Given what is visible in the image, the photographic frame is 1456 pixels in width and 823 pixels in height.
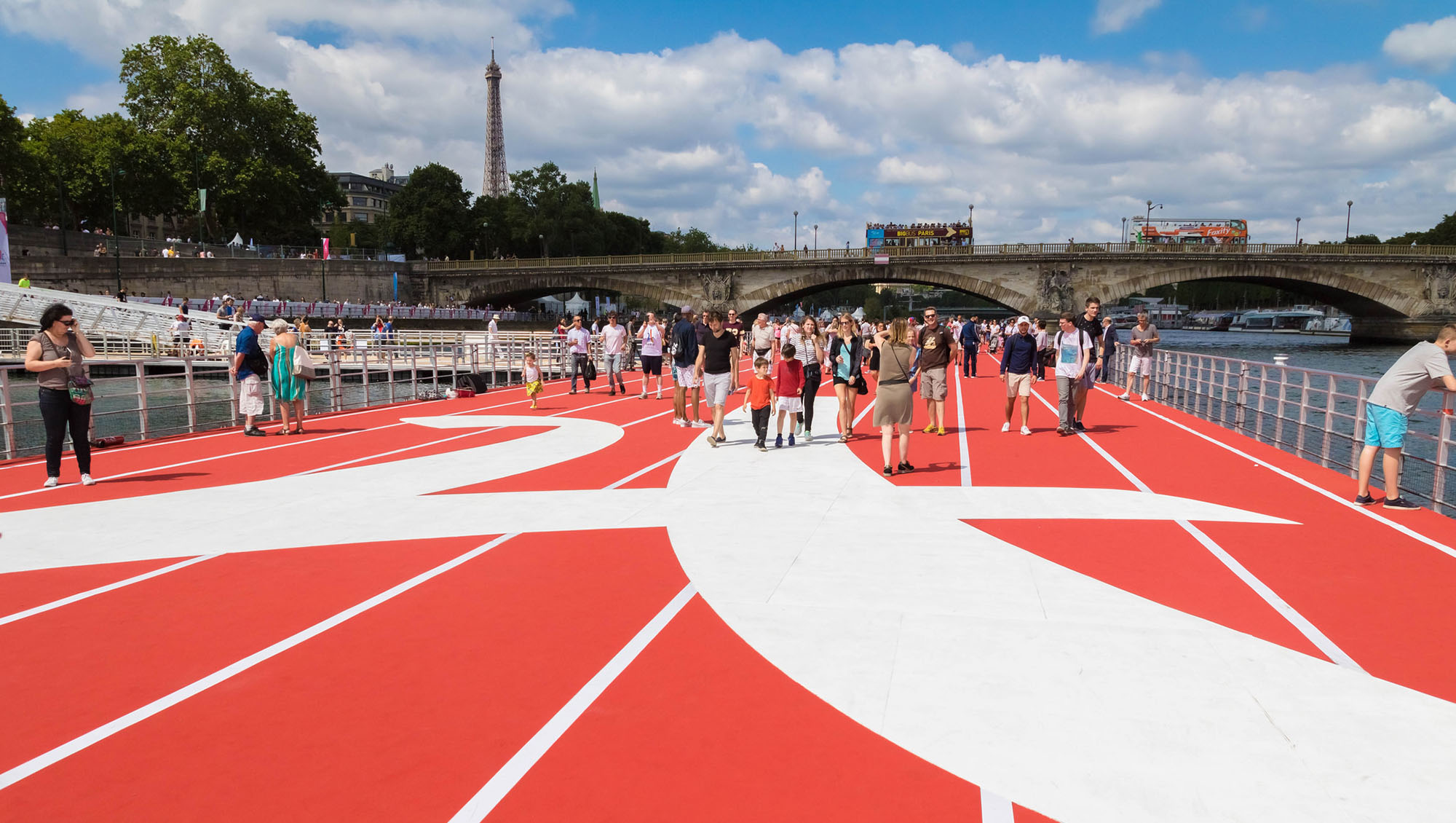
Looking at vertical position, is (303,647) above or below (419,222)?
below

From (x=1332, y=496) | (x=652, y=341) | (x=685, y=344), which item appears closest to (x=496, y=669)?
(x=1332, y=496)

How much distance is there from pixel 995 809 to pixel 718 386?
31.1 feet

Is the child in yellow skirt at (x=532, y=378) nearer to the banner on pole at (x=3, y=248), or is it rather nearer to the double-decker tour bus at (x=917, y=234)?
the banner on pole at (x=3, y=248)

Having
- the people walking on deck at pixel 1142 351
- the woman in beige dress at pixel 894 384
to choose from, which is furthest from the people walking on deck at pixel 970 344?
the woman in beige dress at pixel 894 384

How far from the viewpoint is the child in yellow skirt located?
17.8 metres

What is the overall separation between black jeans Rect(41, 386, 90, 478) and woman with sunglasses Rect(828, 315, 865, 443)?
9021 millimetres

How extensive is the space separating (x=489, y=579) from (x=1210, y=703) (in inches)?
173

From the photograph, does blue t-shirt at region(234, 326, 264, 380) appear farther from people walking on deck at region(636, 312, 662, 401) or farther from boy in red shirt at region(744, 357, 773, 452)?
boy in red shirt at region(744, 357, 773, 452)

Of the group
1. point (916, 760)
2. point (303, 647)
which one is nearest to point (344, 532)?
point (303, 647)

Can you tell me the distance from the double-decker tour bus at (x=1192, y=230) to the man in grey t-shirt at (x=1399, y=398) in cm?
7356

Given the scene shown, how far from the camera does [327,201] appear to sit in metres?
77.3

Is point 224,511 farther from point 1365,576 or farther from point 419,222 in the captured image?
point 419,222

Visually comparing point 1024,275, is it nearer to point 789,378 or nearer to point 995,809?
point 789,378

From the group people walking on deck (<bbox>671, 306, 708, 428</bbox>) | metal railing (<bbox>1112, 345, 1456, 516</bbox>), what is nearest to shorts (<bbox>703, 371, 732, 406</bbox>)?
people walking on deck (<bbox>671, 306, 708, 428</bbox>)
